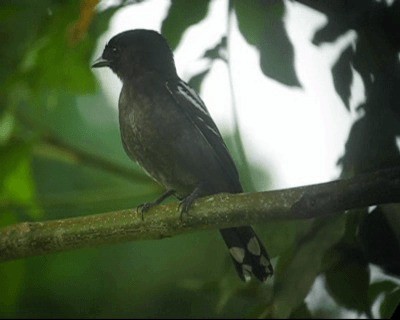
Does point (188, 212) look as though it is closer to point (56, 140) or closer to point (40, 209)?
point (40, 209)

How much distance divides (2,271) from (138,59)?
67cm

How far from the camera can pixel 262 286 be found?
1.85 m

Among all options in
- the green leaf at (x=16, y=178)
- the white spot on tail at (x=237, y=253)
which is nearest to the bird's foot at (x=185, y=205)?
the white spot on tail at (x=237, y=253)

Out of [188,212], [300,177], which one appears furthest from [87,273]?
[300,177]

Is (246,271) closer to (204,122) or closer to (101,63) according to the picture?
(204,122)

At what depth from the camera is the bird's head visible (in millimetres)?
1418

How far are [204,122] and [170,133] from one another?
155 millimetres

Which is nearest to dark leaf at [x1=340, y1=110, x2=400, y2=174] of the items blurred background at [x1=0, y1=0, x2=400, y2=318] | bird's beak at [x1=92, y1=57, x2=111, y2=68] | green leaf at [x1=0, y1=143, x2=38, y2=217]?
blurred background at [x1=0, y1=0, x2=400, y2=318]

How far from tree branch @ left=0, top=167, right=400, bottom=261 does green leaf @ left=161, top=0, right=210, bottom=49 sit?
279mm

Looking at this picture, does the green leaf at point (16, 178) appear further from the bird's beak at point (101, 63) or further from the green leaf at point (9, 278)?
the bird's beak at point (101, 63)

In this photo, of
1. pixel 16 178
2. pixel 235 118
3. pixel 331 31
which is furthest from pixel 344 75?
pixel 16 178

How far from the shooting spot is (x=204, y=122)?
1.49 metres

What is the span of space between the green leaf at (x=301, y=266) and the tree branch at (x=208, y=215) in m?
0.25

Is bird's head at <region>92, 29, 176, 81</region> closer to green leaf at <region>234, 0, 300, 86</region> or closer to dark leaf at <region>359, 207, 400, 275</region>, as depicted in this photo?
green leaf at <region>234, 0, 300, 86</region>
